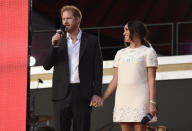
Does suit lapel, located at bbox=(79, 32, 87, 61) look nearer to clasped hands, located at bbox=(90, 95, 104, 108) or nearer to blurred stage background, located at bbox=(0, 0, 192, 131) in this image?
clasped hands, located at bbox=(90, 95, 104, 108)

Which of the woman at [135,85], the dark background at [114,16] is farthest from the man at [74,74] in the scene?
the dark background at [114,16]

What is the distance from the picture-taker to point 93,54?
2623 millimetres

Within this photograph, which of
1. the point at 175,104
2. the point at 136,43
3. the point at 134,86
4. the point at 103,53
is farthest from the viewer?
the point at 103,53

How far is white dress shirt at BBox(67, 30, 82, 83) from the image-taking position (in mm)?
2510

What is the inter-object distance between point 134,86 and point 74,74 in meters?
0.41

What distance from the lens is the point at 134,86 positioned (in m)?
2.58

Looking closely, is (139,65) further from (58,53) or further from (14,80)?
(14,80)

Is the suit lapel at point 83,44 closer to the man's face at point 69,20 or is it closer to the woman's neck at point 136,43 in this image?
the man's face at point 69,20

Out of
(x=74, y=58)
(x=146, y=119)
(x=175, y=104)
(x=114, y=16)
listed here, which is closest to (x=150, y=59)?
(x=146, y=119)

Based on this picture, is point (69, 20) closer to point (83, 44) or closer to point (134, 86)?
point (83, 44)

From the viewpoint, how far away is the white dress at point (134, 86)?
2.55m

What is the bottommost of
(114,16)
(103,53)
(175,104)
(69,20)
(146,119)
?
(175,104)

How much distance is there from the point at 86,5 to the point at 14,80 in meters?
9.98

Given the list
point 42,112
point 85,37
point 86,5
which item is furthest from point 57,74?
point 86,5
